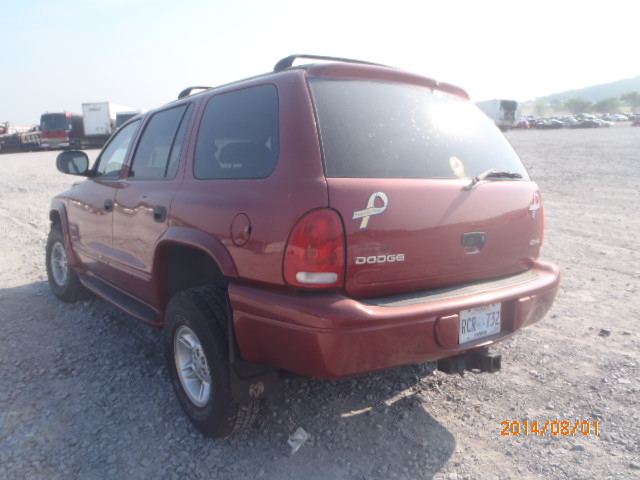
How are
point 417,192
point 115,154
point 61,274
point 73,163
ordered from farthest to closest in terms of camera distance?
point 61,274 → point 73,163 → point 115,154 → point 417,192

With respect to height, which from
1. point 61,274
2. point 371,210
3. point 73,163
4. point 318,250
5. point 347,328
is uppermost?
point 73,163

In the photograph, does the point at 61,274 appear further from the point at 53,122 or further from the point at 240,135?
the point at 53,122

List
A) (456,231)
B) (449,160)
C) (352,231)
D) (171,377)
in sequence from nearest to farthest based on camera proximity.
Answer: (352,231) < (456,231) < (449,160) < (171,377)

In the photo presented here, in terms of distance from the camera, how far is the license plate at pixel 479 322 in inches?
98.3

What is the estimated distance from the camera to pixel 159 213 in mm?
3129

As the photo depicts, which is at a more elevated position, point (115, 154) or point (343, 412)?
point (115, 154)

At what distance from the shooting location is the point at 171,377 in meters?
3.09

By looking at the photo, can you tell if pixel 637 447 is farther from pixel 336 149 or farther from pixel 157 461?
pixel 157 461

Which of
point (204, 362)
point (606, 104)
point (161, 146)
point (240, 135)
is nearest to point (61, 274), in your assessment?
point (161, 146)

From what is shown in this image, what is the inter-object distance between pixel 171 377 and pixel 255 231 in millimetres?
1259

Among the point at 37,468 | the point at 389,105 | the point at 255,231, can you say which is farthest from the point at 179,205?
the point at 37,468

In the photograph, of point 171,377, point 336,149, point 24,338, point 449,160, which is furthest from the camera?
point 24,338

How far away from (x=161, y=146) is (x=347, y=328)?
2.09 m

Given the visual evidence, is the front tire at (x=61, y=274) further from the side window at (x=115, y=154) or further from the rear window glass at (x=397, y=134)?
the rear window glass at (x=397, y=134)
